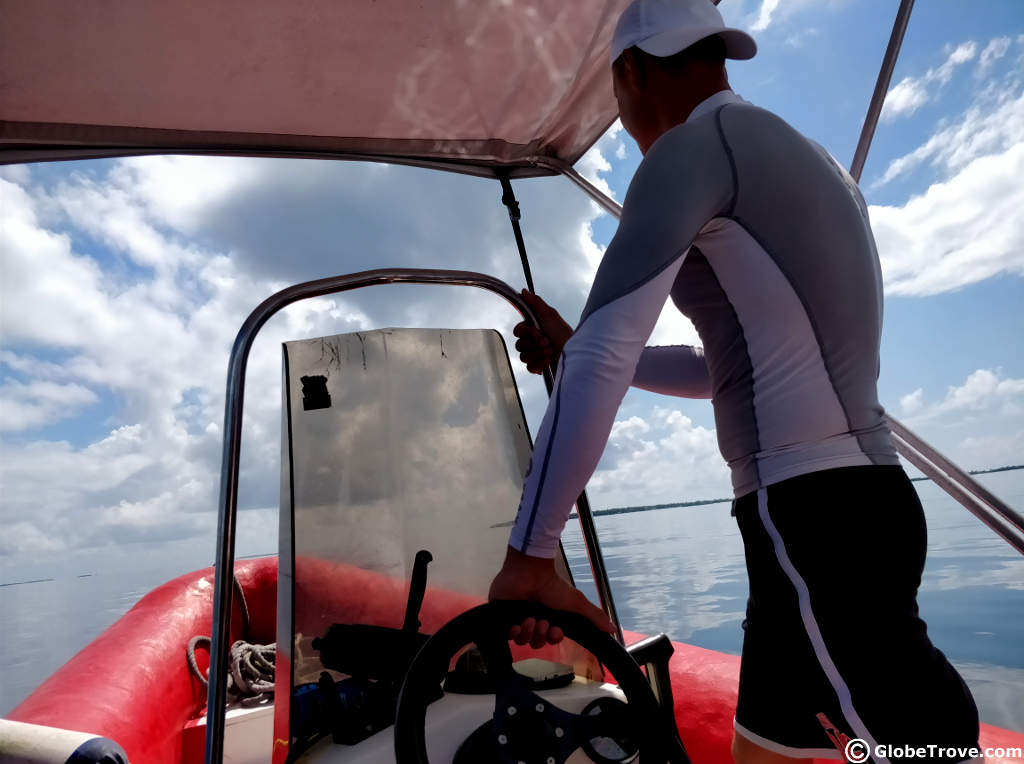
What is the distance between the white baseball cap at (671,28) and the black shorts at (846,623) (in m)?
0.60

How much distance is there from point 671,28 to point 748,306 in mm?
410

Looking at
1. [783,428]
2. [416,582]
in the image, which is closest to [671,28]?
[783,428]

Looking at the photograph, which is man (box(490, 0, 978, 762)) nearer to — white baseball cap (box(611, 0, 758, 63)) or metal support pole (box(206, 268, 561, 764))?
white baseball cap (box(611, 0, 758, 63))

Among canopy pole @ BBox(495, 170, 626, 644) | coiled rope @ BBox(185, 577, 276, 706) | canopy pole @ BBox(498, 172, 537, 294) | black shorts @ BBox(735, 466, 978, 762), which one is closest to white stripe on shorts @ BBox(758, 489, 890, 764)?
black shorts @ BBox(735, 466, 978, 762)

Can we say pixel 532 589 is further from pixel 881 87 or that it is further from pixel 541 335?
pixel 881 87

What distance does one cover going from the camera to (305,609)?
95cm

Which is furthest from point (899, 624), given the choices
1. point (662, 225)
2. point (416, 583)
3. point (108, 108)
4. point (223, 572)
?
point (108, 108)

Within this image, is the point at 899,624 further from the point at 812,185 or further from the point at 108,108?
the point at 108,108

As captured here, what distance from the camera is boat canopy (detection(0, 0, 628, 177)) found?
136 centimetres

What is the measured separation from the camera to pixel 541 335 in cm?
129

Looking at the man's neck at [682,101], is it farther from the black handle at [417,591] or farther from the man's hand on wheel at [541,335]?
the black handle at [417,591]
